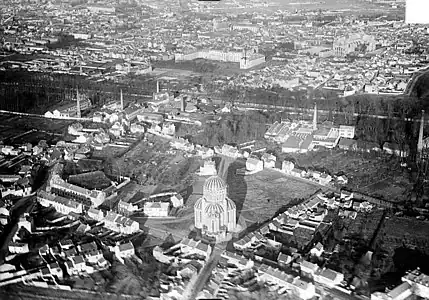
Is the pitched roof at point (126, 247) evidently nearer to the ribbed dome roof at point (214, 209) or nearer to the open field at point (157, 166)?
the ribbed dome roof at point (214, 209)

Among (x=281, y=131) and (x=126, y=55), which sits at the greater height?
(x=126, y=55)

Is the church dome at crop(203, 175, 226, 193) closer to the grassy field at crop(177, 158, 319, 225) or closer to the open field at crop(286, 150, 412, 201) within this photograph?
the grassy field at crop(177, 158, 319, 225)

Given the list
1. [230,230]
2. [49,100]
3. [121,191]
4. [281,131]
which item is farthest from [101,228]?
[49,100]

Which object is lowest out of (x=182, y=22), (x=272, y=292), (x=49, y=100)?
(x=272, y=292)

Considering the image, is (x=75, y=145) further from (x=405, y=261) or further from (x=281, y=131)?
(x=405, y=261)

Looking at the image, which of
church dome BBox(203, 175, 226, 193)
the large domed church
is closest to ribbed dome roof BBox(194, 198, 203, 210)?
the large domed church

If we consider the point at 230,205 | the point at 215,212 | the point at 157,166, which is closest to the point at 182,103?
the point at 157,166
